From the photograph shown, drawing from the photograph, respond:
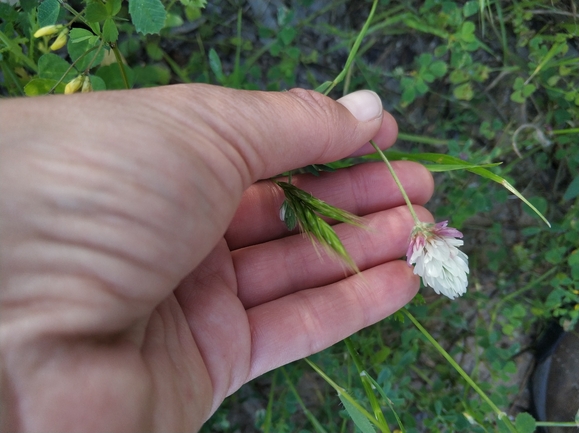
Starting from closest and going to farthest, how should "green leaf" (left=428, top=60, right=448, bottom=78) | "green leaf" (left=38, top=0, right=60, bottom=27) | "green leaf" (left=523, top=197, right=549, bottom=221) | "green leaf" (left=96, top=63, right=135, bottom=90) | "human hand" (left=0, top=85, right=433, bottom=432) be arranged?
Answer: "human hand" (left=0, top=85, right=433, bottom=432) < "green leaf" (left=38, top=0, right=60, bottom=27) < "green leaf" (left=96, top=63, right=135, bottom=90) < "green leaf" (left=428, top=60, right=448, bottom=78) < "green leaf" (left=523, top=197, right=549, bottom=221)

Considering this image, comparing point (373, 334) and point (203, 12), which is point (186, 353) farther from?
point (203, 12)

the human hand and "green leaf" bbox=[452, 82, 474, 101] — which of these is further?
"green leaf" bbox=[452, 82, 474, 101]

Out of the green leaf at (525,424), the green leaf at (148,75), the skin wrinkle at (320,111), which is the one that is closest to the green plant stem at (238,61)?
the green leaf at (148,75)

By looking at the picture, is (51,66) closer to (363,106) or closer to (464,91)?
(363,106)

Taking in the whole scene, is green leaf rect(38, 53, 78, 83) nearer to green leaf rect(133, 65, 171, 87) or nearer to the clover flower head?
green leaf rect(133, 65, 171, 87)

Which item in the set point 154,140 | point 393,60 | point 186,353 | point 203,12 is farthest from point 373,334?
point 203,12

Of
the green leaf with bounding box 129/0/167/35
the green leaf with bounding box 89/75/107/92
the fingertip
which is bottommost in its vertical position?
the fingertip

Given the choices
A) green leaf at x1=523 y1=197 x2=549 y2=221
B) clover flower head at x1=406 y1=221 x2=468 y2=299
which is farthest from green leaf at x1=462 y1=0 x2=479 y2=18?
clover flower head at x1=406 y1=221 x2=468 y2=299
